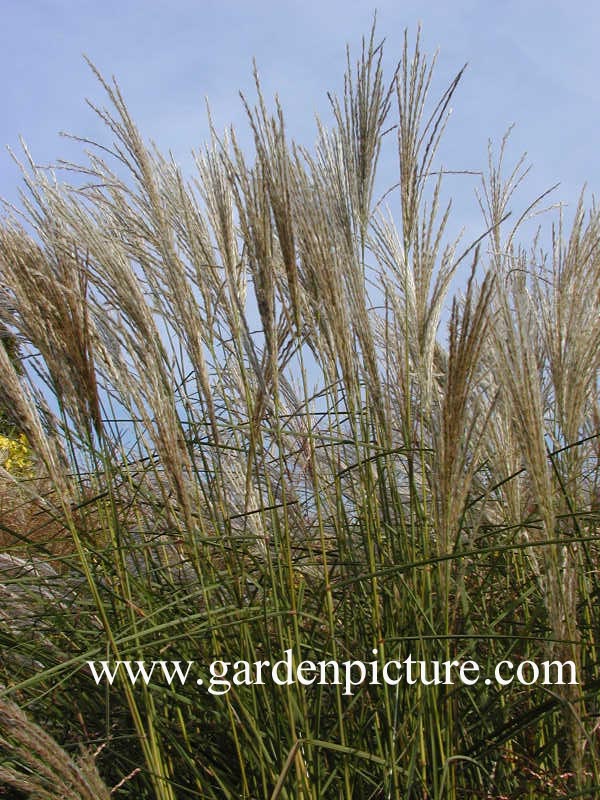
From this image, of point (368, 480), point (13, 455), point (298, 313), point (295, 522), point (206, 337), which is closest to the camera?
point (298, 313)

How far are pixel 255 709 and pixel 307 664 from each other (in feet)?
0.81

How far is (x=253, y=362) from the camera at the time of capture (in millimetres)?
1881

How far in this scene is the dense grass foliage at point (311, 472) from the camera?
5.72 ft

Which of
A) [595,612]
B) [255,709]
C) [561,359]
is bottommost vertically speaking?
[255,709]

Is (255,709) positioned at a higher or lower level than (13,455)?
lower

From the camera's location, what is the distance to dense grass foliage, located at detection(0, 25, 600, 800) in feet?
5.72

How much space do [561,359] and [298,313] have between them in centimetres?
69

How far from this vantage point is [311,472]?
2150 millimetres

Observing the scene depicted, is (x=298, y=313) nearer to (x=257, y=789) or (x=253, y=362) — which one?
(x=253, y=362)

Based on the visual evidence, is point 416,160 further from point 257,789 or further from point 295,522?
point 257,789

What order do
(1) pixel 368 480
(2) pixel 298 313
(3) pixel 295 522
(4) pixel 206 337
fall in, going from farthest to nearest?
(3) pixel 295 522 → (4) pixel 206 337 → (1) pixel 368 480 → (2) pixel 298 313

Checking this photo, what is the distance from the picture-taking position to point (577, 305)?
2.09m

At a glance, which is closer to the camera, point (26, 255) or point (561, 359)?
point (26, 255)

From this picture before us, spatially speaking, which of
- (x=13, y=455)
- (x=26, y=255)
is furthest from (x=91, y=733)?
(x=13, y=455)
